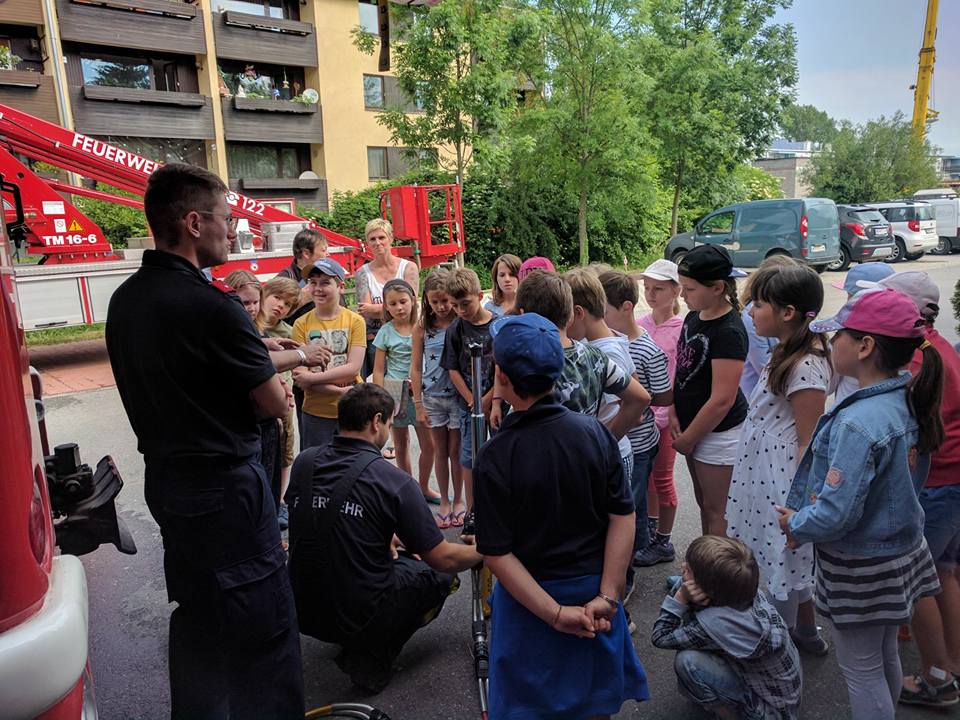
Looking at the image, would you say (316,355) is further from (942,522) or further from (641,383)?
(942,522)

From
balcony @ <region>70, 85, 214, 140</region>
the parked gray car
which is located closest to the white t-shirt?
the parked gray car

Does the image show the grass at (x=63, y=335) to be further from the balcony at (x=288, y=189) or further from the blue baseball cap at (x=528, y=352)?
the balcony at (x=288, y=189)

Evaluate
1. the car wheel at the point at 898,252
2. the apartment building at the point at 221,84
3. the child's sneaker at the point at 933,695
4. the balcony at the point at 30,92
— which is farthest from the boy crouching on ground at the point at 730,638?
the balcony at the point at 30,92

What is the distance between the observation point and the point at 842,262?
1994 centimetres

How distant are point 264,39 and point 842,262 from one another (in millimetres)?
21090

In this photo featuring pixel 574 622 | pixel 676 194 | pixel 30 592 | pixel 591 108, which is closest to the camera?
pixel 30 592

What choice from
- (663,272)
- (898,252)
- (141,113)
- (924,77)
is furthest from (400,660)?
(924,77)

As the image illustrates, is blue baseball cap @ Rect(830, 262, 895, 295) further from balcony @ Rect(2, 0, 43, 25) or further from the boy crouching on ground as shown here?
balcony @ Rect(2, 0, 43, 25)

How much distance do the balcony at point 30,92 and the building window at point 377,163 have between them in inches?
430

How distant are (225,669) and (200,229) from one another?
147cm

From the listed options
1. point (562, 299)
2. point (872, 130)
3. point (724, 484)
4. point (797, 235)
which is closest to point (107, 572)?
point (562, 299)

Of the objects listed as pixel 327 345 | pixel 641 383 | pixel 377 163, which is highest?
pixel 377 163

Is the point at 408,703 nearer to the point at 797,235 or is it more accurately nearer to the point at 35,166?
the point at 797,235

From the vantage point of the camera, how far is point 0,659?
1285 millimetres
